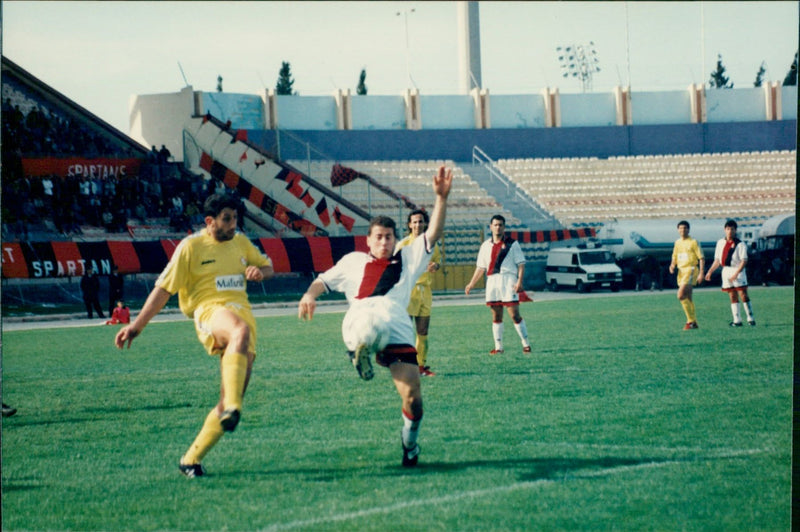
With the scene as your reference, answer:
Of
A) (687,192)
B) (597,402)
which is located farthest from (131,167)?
(597,402)

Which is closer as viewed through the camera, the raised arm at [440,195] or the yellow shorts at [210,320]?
the raised arm at [440,195]

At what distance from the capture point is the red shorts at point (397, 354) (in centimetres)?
603

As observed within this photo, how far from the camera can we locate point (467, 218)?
3881cm

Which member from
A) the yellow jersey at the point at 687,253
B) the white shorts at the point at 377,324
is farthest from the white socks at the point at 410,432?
the yellow jersey at the point at 687,253

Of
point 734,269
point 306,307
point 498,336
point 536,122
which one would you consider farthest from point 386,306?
point 536,122

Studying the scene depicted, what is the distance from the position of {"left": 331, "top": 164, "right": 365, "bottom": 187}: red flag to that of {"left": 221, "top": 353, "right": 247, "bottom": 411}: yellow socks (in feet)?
107

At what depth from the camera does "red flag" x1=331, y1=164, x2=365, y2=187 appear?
3850 centimetres

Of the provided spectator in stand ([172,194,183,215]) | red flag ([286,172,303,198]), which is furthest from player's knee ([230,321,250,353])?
red flag ([286,172,303,198])

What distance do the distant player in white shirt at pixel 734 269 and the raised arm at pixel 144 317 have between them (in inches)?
453

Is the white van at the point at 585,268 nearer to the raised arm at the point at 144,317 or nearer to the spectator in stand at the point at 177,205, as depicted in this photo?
the spectator in stand at the point at 177,205

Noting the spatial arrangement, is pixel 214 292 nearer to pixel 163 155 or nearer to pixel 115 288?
pixel 115 288

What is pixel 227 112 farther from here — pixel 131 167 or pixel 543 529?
pixel 543 529

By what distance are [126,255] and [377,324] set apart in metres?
20.7

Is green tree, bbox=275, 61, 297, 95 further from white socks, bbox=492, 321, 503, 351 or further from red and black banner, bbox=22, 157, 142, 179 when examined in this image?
white socks, bbox=492, 321, 503, 351
